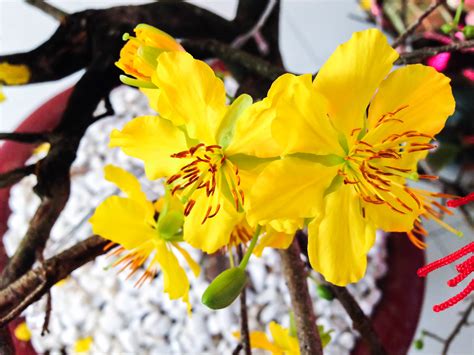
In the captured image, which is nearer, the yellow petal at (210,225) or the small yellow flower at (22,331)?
the yellow petal at (210,225)

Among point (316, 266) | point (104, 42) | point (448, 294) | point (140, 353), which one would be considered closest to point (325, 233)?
point (316, 266)

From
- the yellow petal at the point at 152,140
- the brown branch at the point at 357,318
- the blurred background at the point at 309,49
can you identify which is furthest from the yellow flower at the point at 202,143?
the blurred background at the point at 309,49

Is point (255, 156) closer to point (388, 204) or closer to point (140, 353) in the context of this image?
point (388, 204)

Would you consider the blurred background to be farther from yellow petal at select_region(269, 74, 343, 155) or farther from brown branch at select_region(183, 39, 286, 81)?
yellow petal at select_region(269, 74, 343, 155)

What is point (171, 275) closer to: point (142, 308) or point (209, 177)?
point (209, 177)

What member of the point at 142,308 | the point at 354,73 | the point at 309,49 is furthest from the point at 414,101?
the point at 309,49

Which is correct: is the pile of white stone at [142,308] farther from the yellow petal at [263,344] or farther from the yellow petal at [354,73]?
the yellow petal at [354,73]
